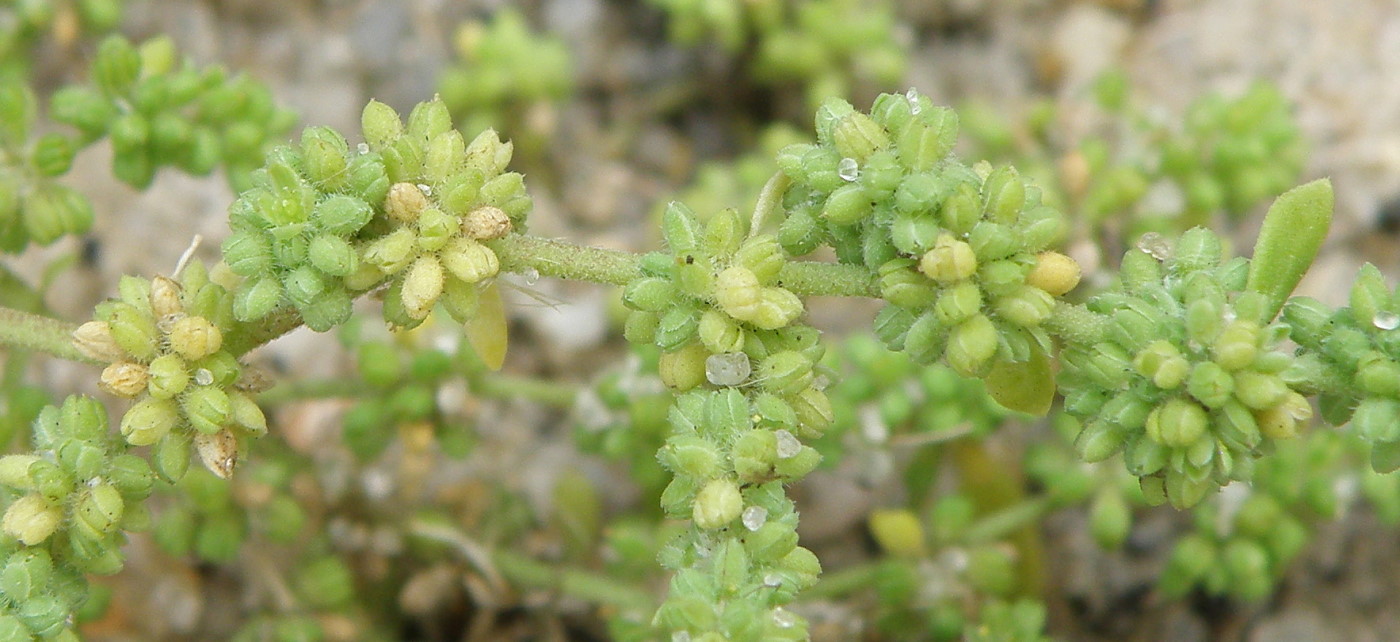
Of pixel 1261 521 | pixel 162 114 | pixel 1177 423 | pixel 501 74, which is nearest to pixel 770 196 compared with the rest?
pixel 1177 423

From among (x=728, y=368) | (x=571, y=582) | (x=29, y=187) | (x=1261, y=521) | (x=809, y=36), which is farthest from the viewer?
(x=809, y=36)

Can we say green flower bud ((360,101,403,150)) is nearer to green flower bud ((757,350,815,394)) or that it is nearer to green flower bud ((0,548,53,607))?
green flower bud ((757,350,815,394))

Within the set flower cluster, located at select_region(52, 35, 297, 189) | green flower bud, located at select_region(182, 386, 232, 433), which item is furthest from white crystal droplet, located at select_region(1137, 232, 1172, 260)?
flower cluster, located at select_region(52, 35, 297, 189)

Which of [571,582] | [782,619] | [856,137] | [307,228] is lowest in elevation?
[571,582]

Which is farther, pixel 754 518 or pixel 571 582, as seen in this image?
pixel 571 582

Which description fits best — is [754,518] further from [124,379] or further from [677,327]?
[124,379]

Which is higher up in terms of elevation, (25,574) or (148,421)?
(148,421)

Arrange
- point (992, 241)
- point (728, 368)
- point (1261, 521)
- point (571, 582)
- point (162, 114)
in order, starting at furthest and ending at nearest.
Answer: point (571, 582)
point (1261, 521)
point (162, 114)
point (728, 368)
point (992, 241)
